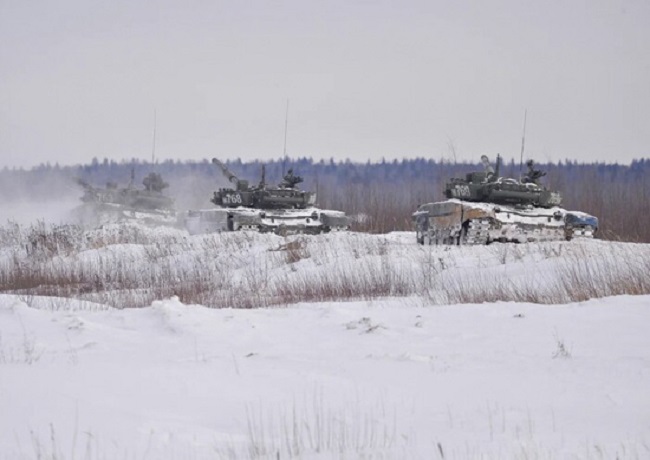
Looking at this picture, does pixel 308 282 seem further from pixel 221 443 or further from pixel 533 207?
pixel 533 207

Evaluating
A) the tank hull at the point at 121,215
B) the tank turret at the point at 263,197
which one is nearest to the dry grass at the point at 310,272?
the tank turret at the point at 263,197

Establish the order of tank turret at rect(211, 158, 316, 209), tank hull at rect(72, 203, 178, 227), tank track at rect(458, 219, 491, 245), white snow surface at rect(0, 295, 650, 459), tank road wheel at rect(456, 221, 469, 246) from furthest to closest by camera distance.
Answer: tank hull at rect(72, 203, 178, 227) → tank turret at rect(211, 158, 316, 209) → tank road wheel at rect(456, 221, 469, 246) → tank track at rect(458, 219, 491, 245) → white snow surface at rect(0, 295, 650, 459)

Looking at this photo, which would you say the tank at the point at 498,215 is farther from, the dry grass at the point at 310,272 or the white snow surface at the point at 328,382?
the white snow surface at the point at 328,382

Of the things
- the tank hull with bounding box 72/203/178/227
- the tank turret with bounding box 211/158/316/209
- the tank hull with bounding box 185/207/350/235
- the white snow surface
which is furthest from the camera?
the tank hull with bounding box 72/203/178/227

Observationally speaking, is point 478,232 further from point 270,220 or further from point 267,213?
point 267,213

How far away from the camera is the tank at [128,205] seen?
35719 millimetres

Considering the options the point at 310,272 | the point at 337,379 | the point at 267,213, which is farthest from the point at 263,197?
the point at 337,379

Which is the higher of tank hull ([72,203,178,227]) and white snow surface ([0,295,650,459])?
white snow surface ([0,295,650,459])

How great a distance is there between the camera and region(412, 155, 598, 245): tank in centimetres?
2092

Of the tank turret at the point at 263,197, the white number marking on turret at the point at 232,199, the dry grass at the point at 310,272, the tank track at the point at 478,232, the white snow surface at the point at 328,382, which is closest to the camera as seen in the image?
the white snow surface at the point at 328,382

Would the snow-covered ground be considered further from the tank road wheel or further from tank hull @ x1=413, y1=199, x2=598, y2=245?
the tank road wheel

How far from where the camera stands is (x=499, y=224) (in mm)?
20781

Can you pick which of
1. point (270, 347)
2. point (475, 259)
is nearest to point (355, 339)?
point (270, 347)

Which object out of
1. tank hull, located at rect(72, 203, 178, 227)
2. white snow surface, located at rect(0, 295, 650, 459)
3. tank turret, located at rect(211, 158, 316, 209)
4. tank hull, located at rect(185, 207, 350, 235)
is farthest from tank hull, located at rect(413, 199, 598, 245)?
tank hull, located at rect(72, 203, 178, 227)
